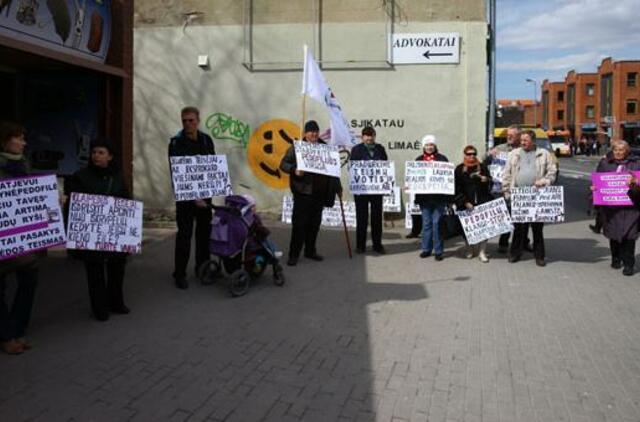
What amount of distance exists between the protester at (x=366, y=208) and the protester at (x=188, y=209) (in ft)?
9.68

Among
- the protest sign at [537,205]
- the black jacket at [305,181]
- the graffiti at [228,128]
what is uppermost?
the graffiti at [228,128]

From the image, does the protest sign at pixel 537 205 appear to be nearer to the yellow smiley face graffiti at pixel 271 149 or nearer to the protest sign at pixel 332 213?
the protest sign at pixel 332 213

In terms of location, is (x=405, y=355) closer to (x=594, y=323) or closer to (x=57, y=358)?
(x=594, y=323)

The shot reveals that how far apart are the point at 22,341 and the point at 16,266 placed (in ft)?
2.07

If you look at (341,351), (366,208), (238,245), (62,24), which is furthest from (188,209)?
(366,208)

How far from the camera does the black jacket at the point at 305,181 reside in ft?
27.9

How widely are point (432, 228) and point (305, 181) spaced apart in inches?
83.1

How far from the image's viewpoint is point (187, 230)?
7129 mm

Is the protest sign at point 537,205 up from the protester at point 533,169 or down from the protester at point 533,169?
down

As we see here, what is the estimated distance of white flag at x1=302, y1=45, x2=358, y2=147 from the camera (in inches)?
343

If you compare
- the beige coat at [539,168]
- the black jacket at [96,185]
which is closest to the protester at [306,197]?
the beige coat at [539,168]

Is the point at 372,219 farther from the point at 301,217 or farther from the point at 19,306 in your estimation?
the point at 19,306

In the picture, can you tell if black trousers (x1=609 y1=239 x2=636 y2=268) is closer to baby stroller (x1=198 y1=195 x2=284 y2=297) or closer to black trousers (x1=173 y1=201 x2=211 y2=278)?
baby stroller (x1=198 y1=195 x2=284 y2=297)

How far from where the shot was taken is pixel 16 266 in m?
4.92
